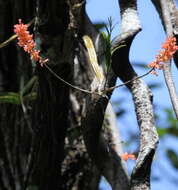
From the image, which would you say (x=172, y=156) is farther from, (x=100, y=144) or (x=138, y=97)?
(x=138, y=97)

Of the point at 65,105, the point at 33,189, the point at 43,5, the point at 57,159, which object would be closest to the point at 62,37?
the point at 43,5

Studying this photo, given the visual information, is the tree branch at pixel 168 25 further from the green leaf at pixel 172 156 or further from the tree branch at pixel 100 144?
the green leaf at pixel 172 156

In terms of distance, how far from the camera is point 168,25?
159cm

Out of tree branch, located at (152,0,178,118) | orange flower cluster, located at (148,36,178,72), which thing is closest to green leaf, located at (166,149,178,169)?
tree branch, located at (152,0,178,118)

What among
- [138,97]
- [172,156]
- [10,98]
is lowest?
[172,156]

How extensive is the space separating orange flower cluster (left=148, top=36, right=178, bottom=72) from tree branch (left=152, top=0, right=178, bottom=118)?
0.12 meters

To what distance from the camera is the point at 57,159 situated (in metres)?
1.94

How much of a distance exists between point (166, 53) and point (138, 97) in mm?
331

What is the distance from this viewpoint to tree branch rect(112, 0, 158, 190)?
55.3 inches

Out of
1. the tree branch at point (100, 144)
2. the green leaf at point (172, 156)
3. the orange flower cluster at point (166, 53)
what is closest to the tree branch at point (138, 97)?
the tree branch at point (100, 144)

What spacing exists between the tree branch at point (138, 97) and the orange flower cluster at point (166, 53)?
24 centimetres

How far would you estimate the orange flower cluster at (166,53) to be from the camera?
1238 millimetres

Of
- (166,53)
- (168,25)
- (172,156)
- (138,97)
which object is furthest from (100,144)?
(172,156)

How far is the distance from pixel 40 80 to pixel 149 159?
45 cm
